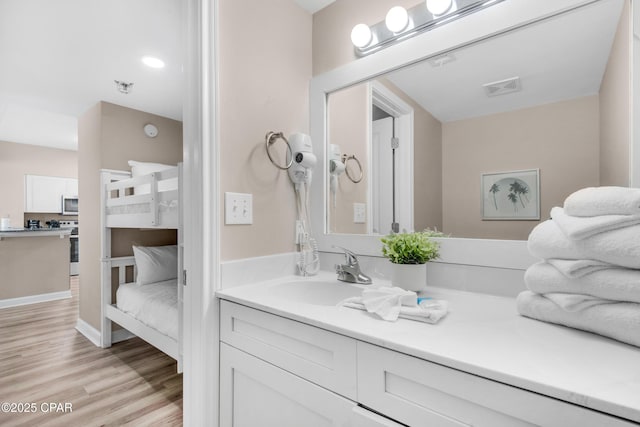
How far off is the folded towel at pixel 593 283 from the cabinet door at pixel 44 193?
22.5ft

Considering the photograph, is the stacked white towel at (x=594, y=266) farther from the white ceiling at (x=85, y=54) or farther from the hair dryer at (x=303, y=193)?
the white ceiling at (x=85, y=54)

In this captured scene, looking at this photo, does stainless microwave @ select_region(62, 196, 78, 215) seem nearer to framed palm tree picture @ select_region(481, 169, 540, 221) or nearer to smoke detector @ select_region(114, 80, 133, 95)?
smoke detector @ select_region(114, 80, 133, 95)

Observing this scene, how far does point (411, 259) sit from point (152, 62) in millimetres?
2356

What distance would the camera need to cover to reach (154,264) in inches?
108

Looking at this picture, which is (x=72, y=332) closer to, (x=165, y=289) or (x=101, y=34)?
(x=165, y=289)

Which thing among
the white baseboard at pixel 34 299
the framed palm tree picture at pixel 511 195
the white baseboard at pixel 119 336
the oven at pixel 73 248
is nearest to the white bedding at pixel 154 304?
the white baseboard at pixel 119 336

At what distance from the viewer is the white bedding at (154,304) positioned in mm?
1984

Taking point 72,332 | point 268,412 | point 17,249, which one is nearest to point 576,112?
point 268,412

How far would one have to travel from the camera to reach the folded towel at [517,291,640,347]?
1.99 feet

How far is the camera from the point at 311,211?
5.20ft

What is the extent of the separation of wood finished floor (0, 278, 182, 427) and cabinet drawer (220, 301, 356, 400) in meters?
1.07

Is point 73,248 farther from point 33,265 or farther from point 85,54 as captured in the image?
point 85,54

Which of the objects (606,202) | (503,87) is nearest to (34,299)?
(503,87)

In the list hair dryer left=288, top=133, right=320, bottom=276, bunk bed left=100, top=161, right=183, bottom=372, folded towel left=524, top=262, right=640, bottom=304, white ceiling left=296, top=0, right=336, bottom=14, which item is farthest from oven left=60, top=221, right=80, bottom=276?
folded towel left=524, top=262, right=640, bottom=304
